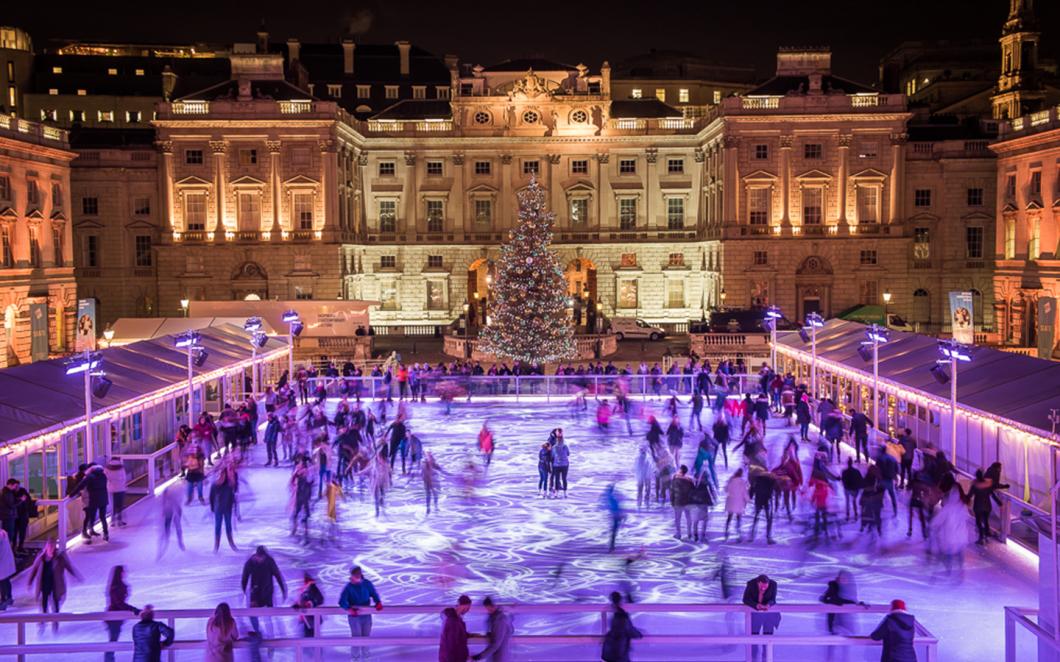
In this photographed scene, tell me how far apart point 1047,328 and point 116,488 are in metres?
41.7

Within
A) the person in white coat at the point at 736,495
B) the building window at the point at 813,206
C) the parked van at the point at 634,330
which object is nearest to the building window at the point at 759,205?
the building window at the point at 813,206

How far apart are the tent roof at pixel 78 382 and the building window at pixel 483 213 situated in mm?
36899

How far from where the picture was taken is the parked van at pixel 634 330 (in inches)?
2499

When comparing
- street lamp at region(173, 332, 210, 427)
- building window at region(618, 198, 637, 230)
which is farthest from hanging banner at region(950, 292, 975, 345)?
building window at region(618, 198, 637, 230)

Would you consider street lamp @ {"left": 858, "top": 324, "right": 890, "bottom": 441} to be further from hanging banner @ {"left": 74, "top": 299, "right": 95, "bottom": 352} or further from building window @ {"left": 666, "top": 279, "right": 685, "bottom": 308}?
building window @ {"left": 666, "top": 279, "right": 685, "bottom": 308}

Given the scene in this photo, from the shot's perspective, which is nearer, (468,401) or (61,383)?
(61,383)

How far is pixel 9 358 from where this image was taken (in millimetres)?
50969

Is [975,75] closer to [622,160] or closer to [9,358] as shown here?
[622,160]

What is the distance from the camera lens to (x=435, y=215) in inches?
2960

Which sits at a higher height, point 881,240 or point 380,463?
point 881,240

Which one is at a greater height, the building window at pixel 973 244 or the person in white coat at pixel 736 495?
the building window at pixel 973 244

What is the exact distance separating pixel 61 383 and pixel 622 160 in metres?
52.5

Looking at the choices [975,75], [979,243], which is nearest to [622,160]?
[979,243]

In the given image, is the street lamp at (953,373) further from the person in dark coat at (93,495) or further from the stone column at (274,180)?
the stone column at (274,180)
